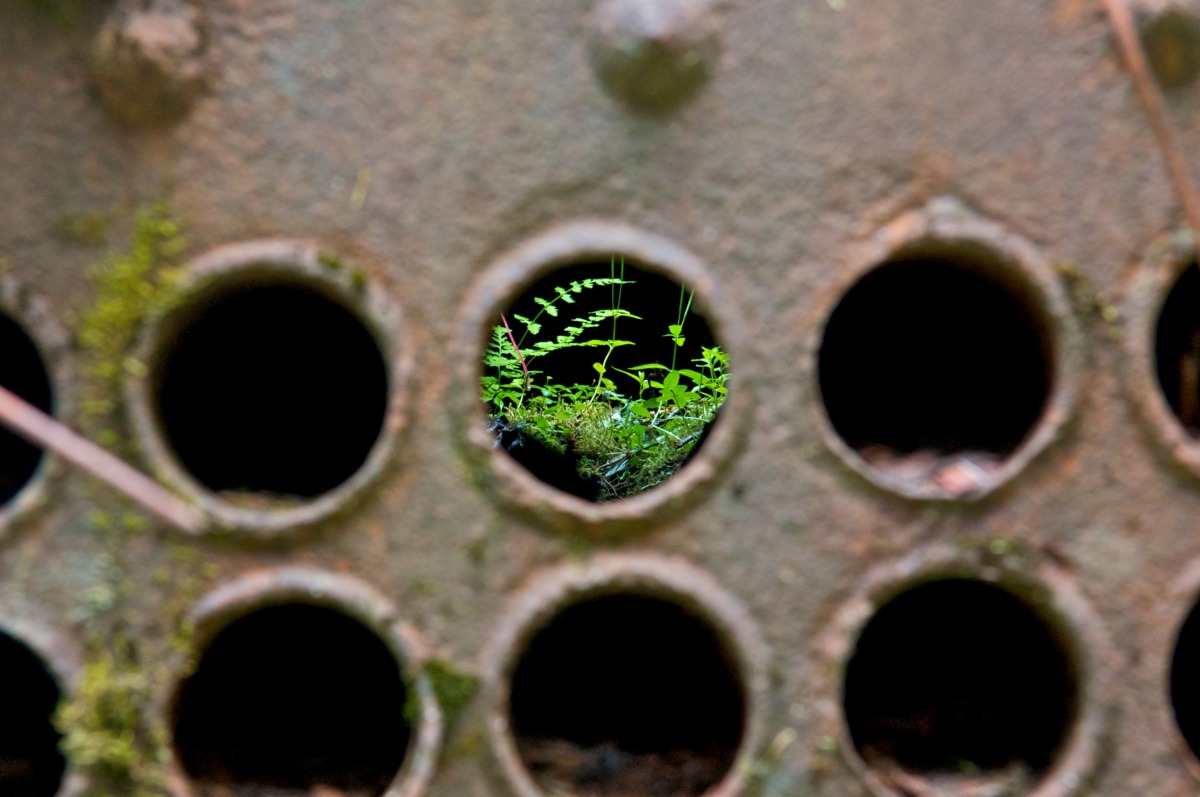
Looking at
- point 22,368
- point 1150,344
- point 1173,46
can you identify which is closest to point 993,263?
point 1150,344

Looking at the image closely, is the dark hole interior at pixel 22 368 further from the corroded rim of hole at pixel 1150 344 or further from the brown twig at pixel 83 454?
the corroded rim of hole at pixel 1150 344

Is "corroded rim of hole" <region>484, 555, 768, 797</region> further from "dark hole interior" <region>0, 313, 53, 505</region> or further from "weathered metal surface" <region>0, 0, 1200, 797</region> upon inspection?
"dark hole interior" <region>0, 313, 53, 505</region>

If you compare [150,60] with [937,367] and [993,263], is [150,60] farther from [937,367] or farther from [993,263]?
[937,367]

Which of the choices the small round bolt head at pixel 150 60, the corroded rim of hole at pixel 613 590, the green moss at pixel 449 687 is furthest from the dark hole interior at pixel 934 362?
the small round bolt head at pixel 150 60

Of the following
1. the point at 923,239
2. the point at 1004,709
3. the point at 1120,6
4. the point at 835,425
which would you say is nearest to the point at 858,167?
the point at 923,239

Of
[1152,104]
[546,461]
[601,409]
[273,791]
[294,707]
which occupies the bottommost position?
[273,791]
